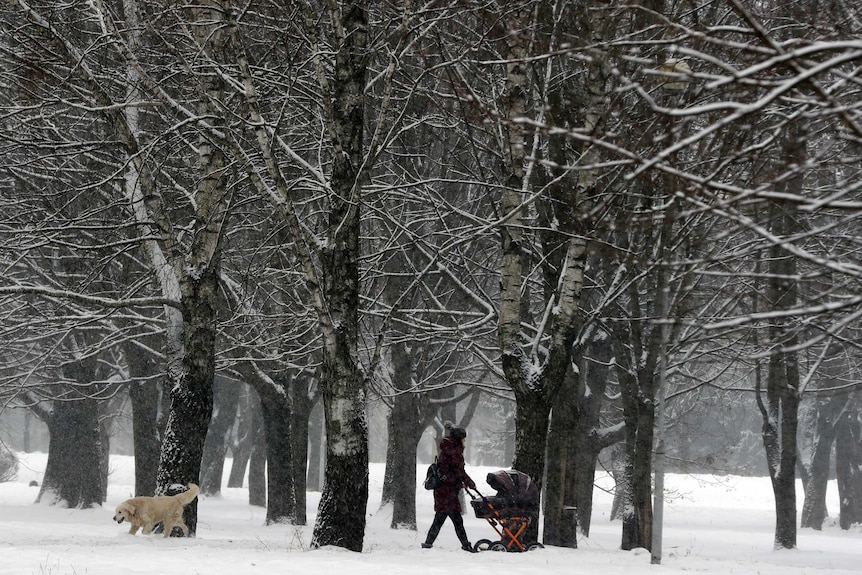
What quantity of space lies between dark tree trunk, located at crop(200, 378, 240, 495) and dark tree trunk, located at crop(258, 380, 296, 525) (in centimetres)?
1316

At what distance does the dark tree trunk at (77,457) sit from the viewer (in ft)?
79.5

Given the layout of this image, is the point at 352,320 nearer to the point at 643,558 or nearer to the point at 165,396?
the point at 643,558

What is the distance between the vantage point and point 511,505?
38.1 ft

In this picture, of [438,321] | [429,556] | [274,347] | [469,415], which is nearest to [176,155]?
[274,347]

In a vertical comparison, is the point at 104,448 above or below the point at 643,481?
below

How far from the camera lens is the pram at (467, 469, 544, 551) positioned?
11531mm

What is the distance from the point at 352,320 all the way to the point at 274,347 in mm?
8494

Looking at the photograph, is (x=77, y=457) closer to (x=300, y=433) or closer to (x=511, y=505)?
(x=300, y=433)

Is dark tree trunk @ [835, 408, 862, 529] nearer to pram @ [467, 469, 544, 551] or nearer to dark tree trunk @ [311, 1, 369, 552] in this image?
pram @ [467, 469, 544, 551]

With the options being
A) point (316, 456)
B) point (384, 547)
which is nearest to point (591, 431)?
point (384, 547)

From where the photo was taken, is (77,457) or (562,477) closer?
(562,477)

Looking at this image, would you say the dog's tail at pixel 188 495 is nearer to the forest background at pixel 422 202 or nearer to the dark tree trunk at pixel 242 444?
the forest background at pixel 422 202

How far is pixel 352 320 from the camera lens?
36.8ft

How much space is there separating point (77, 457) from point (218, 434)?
9912mm
